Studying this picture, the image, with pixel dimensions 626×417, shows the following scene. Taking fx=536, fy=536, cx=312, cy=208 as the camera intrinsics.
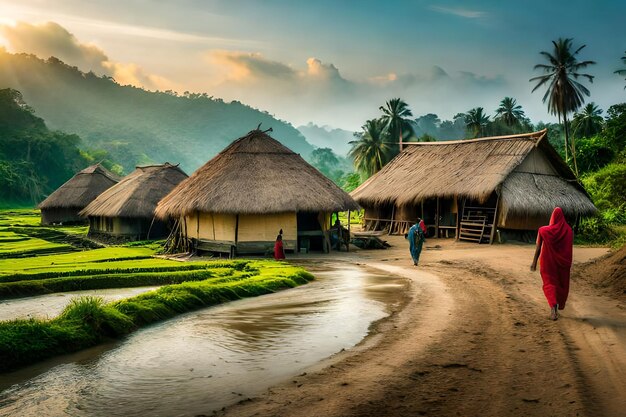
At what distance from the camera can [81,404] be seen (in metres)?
5.23

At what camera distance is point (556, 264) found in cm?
855

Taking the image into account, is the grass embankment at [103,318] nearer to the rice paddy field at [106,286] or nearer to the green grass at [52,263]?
the rice paddy field at [106,286]

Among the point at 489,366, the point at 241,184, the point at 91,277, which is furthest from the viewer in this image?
the point at 241,184

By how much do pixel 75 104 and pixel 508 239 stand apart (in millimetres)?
139264

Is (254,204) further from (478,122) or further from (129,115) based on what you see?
(129,115)

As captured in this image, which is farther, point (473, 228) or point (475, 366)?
point (473, 228)

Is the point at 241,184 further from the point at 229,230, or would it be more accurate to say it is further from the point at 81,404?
the point at 81,404

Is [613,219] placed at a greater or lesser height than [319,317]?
greater

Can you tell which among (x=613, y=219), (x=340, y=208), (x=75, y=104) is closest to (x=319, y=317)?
(x=340, y=208)

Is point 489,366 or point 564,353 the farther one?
point 564,353

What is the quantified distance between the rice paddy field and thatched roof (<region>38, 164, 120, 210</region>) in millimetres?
18937

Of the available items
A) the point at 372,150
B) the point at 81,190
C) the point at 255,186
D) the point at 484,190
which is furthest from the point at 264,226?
the point at 372,150

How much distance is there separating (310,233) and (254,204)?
3.11 m

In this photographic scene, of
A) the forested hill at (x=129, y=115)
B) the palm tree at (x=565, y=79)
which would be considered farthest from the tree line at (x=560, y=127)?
the forested hill at (x=129, y=115)
